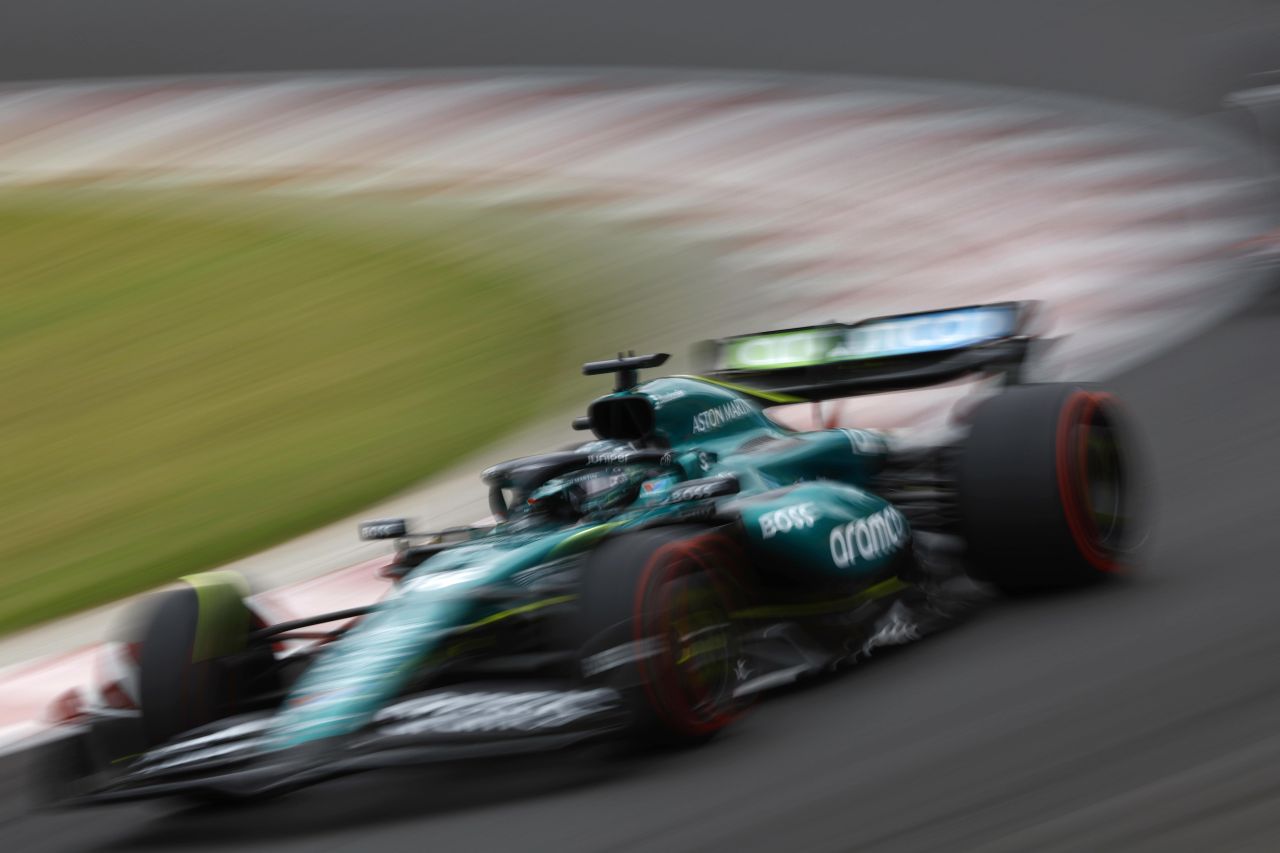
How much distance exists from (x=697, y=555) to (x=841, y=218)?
955 centimetres

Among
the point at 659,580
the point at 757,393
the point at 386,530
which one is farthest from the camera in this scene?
the point at 757,393

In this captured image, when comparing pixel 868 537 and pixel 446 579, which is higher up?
pixel 446 579

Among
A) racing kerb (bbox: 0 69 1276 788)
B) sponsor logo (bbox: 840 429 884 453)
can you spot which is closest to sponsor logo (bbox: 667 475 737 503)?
sponsor logo (bbox: 840 429 884 453)

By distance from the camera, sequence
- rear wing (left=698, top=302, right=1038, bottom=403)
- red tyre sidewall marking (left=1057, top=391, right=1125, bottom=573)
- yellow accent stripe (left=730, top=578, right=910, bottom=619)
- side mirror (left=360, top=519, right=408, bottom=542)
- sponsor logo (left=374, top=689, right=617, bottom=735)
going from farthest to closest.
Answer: rear wing (left=698, top=302, right=1038, bottom=403) < red tyre sidewall marking (left=1057, top=391, right=1125, bottom=573) < side mirror (left=360, top=519, right=408, bottom=542) < yellow accent stripe (left=730, top=578, right=910, bottom=619) < sponsor logo (left=374, top=689, right=617, bottom=735)

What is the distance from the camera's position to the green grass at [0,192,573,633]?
28.9 feet

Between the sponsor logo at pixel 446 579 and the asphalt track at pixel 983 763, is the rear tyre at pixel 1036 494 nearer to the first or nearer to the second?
the asphalt track at pixel 983 763

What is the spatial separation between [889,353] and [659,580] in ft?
6.81

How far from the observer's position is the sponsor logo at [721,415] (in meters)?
5.68

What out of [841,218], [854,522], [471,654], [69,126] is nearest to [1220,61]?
[841,218]

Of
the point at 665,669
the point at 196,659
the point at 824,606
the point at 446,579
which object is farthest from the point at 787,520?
the point at 196,659

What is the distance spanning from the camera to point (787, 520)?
5156mm

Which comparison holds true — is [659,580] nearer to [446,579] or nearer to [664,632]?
[664,632]

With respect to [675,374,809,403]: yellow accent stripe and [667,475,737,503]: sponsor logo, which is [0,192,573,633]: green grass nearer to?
[675,374,809,403]: yellow accent stripe

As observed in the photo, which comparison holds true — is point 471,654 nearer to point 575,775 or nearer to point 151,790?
point 575,775
